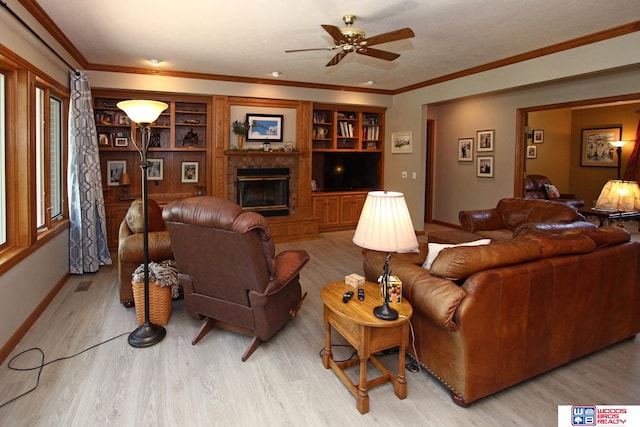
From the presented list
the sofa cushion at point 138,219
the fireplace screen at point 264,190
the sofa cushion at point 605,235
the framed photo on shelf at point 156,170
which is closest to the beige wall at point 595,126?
the fireplace screen at point 264,190

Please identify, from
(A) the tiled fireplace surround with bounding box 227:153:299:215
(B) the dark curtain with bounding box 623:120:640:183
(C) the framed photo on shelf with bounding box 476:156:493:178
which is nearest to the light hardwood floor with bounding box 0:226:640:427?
(A) the tiled fireplace surround with bounding box 227:153:299:215

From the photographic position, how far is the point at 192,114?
253 inches

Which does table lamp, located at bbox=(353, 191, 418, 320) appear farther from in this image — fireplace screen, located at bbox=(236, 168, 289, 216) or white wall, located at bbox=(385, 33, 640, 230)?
fireplace screen, located at bbox=(236, 168, 289, 216)

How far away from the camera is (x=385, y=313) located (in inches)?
84.0

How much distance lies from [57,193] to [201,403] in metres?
3.61

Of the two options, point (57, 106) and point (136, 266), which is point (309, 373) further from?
point (57, 106)

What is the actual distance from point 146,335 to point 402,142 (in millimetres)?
5715

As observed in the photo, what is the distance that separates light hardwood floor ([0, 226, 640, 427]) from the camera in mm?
2129

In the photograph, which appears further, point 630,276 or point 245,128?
point 245,128

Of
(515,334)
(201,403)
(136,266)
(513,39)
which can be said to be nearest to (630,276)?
(515,334)

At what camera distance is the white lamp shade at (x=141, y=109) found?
277 cm

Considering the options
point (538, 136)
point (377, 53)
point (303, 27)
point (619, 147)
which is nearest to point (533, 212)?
point (377, 53)

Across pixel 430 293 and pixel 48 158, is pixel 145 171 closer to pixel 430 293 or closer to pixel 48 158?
pixel 48 158

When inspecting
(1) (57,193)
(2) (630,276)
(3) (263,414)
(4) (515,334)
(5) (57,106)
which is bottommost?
(3) (263,414)
